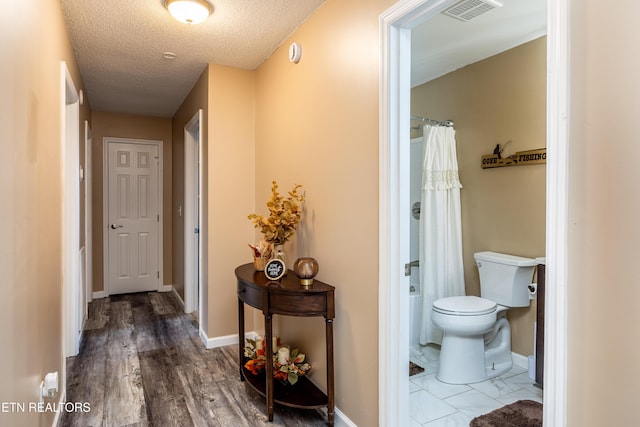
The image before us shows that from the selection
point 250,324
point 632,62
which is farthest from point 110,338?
point 632,62

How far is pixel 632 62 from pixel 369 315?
4.63ft

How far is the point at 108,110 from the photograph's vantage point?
16.5ft

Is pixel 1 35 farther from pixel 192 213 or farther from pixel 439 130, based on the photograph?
pixel 192 213

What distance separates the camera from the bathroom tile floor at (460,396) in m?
2.24

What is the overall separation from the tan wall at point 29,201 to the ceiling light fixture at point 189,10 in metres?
0.61

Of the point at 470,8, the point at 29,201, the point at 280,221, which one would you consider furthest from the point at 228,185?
the point at 470,8

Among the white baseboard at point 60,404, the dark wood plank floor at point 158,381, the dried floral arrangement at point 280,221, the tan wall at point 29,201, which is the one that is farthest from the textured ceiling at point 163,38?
the dark wood plank floor at point 158,381

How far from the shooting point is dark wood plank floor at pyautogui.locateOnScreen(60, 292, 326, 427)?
2.25 metres

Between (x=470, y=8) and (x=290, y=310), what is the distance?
2.09m

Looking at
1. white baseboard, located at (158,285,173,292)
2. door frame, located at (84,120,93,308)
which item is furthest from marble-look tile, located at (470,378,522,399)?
white baseboard, located at (158,285,173,292)

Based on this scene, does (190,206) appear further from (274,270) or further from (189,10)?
(189,10)

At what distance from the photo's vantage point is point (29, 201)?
154 centimetres

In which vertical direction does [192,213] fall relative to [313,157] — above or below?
below

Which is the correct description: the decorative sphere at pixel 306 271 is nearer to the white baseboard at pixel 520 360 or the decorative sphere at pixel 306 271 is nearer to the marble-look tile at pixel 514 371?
the marble-look tile at pixel 514 371
